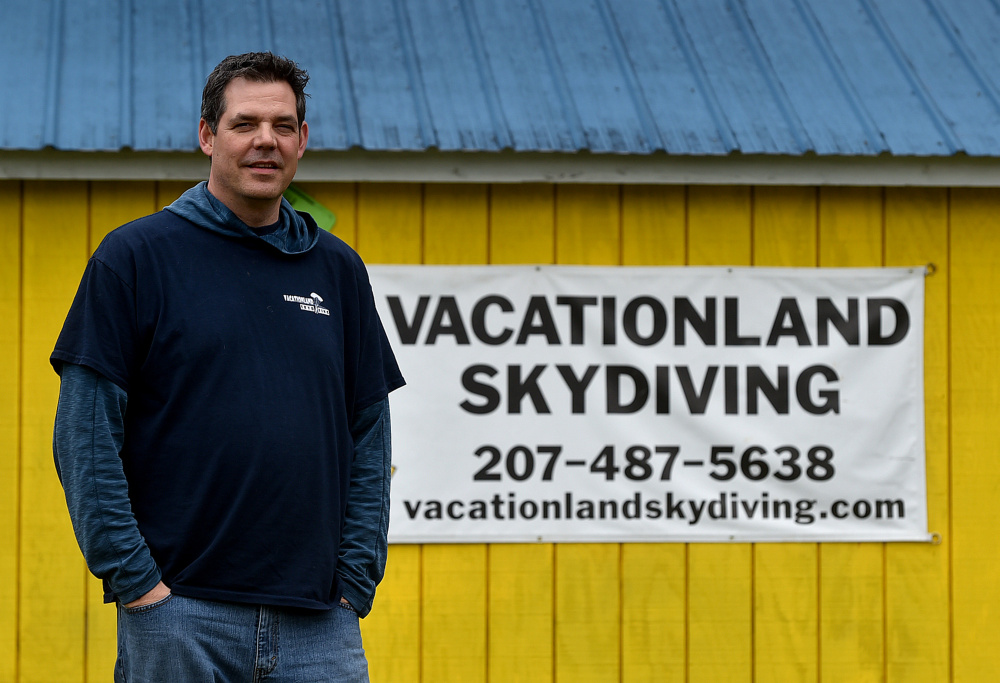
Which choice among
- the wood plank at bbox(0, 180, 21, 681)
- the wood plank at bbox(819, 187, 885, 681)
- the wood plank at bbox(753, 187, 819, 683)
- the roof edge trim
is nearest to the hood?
the roof edge trim

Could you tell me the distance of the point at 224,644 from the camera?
212 cm

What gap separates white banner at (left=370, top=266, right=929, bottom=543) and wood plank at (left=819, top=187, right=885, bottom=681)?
7 cm

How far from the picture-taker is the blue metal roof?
13.0ft

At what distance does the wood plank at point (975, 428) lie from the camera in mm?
4270

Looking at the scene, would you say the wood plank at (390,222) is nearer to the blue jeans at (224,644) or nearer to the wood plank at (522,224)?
the wood plank at (522,224)

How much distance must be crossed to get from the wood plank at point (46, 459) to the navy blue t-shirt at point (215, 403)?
204 cm

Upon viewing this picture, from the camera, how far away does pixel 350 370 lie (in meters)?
2.40

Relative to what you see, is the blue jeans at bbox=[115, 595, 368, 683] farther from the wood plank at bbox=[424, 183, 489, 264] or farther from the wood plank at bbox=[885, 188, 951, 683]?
the wood plank at bbox=[885, 188, 951, 683]

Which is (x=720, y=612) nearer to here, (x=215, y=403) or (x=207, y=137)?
(x=215, y=403)

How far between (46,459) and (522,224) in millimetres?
1967

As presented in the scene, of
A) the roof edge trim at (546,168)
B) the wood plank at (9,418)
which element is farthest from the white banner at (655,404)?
the wood plank at (9,418)

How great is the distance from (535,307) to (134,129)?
1.58 metres

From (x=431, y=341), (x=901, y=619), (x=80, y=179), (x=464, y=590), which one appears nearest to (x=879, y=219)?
(x=901, y=619)

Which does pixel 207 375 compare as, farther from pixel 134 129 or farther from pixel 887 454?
pixel 887 454
